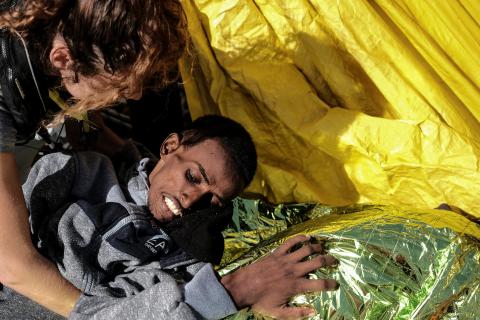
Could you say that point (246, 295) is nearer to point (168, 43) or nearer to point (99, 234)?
point (99, 234)

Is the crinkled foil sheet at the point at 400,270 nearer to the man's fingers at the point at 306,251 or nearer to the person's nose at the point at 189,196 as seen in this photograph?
the man's fingers at the point at 306,251

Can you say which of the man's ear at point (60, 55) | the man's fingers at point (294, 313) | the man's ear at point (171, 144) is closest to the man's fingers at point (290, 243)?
the man's fingers at point (294, 313)

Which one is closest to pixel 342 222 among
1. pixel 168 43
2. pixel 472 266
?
pixel 472 266

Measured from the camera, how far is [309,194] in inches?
74.8

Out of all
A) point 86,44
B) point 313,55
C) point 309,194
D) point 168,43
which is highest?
point 86,44

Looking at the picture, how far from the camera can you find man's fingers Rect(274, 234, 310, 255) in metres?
1.37

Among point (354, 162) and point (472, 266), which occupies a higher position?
point (354, 162)

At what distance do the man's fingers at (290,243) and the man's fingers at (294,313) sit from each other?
123 millimetres

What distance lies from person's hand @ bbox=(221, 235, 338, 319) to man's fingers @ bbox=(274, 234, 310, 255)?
0.01 metres

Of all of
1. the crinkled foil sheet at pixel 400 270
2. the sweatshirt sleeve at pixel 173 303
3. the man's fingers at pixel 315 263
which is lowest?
the crinkled foil sheet at pixel 400 270

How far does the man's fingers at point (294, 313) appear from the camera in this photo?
1299 mm

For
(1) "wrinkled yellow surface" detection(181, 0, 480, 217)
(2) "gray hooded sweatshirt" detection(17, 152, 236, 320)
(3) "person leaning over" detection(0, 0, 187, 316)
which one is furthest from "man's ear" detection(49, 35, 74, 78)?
Answer: (1) "wrinkled yellow surface" detection(181, 0, 480, 217)

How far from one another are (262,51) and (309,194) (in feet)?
1.48

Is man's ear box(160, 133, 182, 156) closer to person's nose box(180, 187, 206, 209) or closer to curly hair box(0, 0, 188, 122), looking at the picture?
person's nose box(180, 187, 206, 209)
